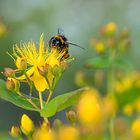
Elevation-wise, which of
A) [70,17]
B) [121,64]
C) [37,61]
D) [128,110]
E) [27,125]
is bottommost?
[70,17]

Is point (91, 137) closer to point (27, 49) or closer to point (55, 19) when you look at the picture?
point (27, 49)

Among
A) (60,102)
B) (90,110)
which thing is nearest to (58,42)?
(60,102)

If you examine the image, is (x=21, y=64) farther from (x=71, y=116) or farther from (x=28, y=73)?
(x=71, y=116)

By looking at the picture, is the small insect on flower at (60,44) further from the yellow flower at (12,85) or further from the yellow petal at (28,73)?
the yellow flower at (12,85)

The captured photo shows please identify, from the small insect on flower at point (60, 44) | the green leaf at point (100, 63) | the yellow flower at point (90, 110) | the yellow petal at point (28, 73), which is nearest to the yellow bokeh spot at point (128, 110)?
the green leaf at point (100, 63)

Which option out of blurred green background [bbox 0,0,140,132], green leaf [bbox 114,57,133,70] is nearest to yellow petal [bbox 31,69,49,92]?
green leaf [bbox 114,57,133,70]

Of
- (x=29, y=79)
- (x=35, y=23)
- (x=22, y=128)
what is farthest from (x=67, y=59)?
(x=35, y=23)
